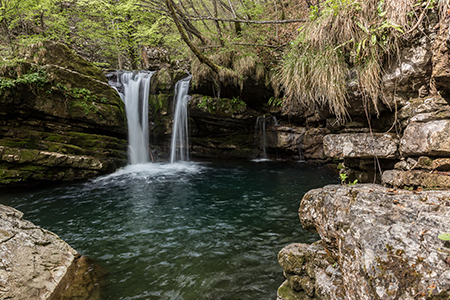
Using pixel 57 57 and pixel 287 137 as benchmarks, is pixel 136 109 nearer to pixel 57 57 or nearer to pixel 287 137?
pixel 57 57

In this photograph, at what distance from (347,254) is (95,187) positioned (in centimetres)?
798

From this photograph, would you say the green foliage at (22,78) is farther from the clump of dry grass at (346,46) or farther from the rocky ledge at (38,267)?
the clump of dry grass at (346,46)

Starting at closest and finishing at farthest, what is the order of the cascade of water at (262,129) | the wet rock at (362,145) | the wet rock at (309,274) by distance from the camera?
the wet rock at (309,274)
the wet rock at (362,145)
the cascade of water at (262,129)

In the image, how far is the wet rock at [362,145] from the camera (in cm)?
420

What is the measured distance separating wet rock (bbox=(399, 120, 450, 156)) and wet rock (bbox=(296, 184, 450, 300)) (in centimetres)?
161

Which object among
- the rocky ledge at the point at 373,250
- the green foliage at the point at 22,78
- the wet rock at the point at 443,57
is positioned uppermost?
the green foliage at the point at 22,78

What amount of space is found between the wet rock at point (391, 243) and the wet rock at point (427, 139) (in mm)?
1614

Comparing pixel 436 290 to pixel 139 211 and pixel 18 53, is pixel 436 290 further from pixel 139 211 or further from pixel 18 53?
pixel 18 53

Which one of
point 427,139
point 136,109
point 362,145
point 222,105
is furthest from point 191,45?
point 427,139

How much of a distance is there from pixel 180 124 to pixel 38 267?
10233 mm

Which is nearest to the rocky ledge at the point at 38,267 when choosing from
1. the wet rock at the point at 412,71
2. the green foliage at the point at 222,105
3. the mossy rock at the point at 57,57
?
the wet rock at the point at 412,71

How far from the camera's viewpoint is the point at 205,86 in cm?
1173

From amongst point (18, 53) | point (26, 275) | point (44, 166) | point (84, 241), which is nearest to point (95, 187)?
point (44, 166)

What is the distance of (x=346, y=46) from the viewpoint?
412 centimetres
